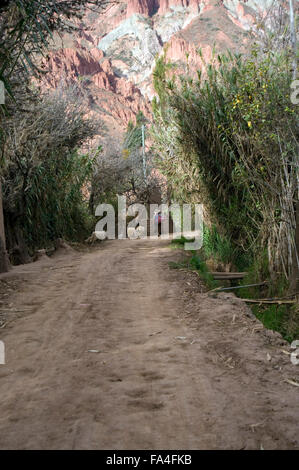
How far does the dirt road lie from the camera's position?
220 centimetres

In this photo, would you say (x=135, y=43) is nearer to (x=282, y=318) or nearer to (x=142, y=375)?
(x=282, y=318)

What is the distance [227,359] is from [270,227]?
360cm

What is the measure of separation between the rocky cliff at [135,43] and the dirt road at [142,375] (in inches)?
1815

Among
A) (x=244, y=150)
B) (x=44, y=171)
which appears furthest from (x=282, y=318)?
(x=44, y=171)

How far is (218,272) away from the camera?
747 cm

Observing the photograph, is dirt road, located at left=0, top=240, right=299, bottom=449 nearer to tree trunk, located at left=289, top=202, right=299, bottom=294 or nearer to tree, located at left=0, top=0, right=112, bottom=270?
tree trunk, located at left=289, top=202, right=299, bottom=294

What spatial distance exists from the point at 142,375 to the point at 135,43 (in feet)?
298

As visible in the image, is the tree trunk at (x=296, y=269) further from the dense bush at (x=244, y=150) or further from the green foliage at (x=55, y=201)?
the green foliage at (x=55, y=201)

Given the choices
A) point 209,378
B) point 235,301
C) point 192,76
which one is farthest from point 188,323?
point 192,76

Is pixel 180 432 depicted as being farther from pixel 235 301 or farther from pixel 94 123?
pixel 94 123

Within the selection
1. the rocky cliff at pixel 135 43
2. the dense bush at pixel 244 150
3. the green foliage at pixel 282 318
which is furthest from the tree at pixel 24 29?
the rocky cliff at pixel 135 43

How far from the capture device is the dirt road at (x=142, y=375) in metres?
2.20

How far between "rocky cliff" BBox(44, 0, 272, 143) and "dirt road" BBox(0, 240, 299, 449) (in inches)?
1815

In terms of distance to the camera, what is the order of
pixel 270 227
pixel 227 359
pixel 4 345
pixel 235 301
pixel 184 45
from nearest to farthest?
pixel 227 359 → pixel 4 345 → pixel 235 301 → pixel 270 227 → pixel 184 45
